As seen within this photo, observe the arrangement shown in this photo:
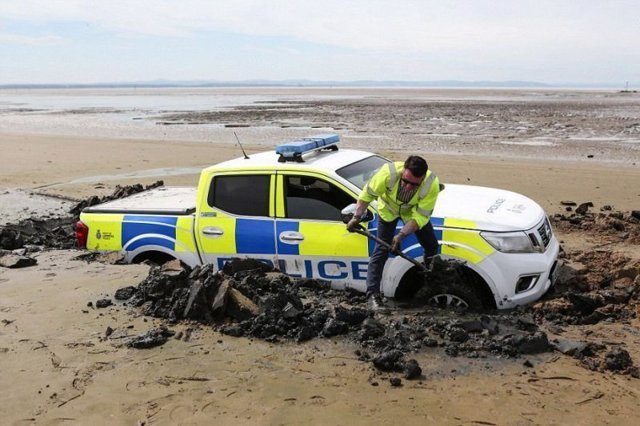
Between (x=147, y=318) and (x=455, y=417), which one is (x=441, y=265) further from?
(x=147, y=318)

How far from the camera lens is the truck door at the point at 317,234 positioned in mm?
6133

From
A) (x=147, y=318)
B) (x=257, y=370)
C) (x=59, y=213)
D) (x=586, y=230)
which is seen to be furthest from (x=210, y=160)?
(x=257, y=370)

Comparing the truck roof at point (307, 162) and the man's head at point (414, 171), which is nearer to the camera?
the man's head at point (414, 171)

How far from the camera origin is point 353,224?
5.83 m

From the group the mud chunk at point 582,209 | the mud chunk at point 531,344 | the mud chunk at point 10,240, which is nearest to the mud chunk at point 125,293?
the mud chunk at point 10,240

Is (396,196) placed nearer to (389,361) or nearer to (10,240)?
(389,361)

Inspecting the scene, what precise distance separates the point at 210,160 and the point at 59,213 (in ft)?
24.0

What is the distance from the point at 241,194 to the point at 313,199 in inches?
30.9

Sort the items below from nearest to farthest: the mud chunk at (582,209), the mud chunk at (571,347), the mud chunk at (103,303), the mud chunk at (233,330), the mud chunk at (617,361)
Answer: the mud chunk at (617,361) → the mud chunk at (571,347) → the mud chunk at (233,330) → the mud chunk at (103,303) → the mud chunk at (582,209)

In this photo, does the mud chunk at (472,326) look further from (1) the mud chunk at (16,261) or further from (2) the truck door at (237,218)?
(1) the mud chunk at (16,261)

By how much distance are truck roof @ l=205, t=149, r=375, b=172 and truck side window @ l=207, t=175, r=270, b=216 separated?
0.14 meters

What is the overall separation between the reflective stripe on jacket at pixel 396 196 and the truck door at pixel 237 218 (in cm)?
113

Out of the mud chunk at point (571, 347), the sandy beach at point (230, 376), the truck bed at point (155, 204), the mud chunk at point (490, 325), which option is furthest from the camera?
the truck bed at point (155, 204)

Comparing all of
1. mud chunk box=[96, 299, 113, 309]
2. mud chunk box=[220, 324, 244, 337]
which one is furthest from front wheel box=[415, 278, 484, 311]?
mud chunk box=[96, 299, 113, 309]
